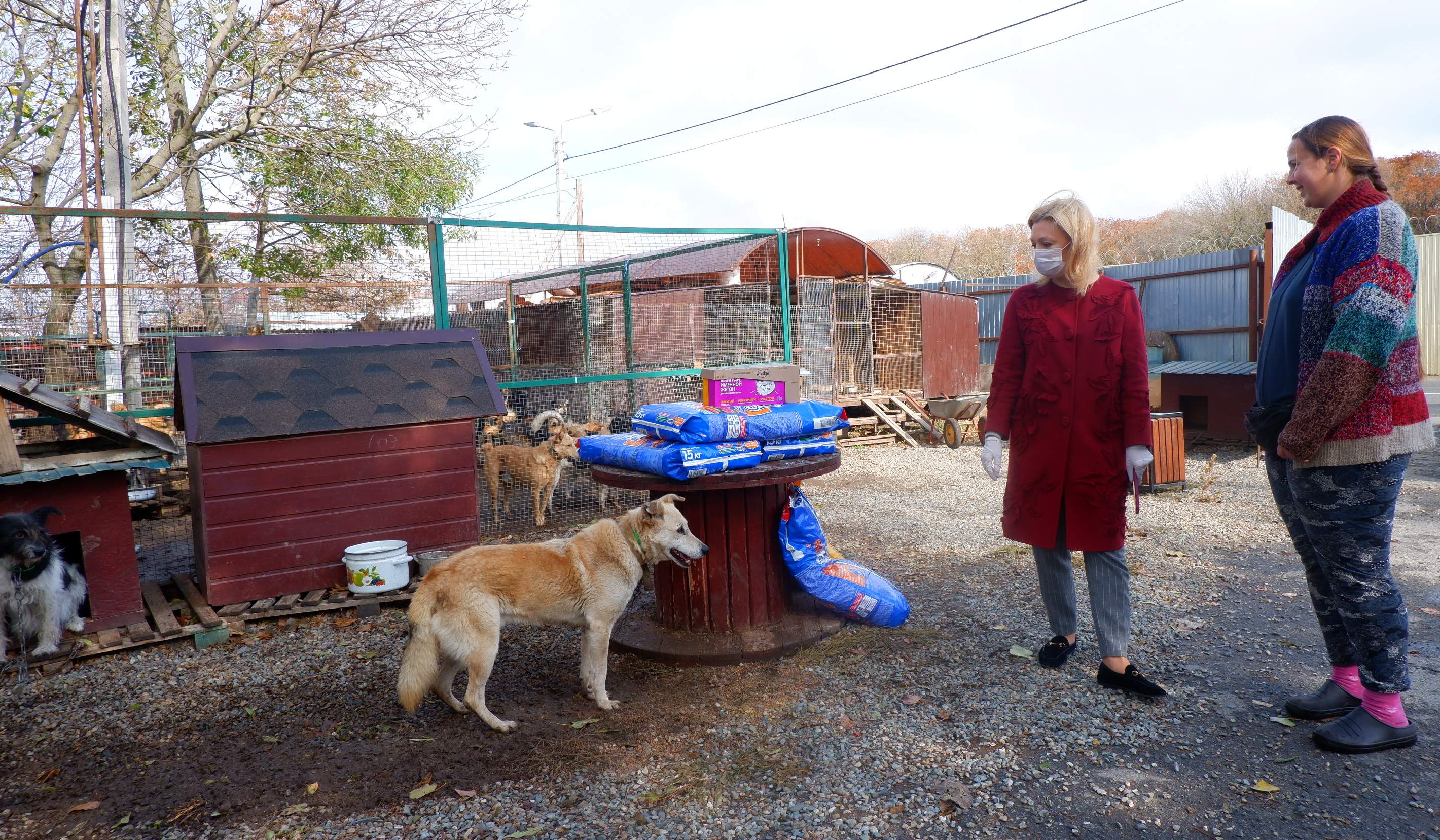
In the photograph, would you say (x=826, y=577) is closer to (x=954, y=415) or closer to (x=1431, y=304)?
(x=954, y=415)

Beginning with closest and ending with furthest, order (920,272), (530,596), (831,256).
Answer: (530,596)
(831,256)
(920,272)

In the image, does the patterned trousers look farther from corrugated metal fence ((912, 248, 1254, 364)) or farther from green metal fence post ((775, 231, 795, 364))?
corrugated metal fence ((912, 248, 1254, 364))

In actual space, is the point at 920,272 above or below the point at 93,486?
above

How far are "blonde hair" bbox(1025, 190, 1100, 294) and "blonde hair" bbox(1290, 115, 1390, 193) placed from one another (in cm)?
73

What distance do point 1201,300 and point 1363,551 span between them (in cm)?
1191

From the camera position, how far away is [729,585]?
12.5ft

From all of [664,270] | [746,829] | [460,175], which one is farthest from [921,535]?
[460,175]

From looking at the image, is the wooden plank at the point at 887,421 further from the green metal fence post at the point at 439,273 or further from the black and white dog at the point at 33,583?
the black and white dog at the point at 33,583

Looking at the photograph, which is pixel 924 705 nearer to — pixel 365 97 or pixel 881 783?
pixel 881 783

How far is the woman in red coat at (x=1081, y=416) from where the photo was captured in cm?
306

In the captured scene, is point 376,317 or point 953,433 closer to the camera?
point 376,317

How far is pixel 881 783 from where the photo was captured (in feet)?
8.44

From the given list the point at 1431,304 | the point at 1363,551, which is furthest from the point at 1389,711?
the point at 1431,304

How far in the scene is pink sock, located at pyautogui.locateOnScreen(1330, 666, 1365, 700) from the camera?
2857 mm
